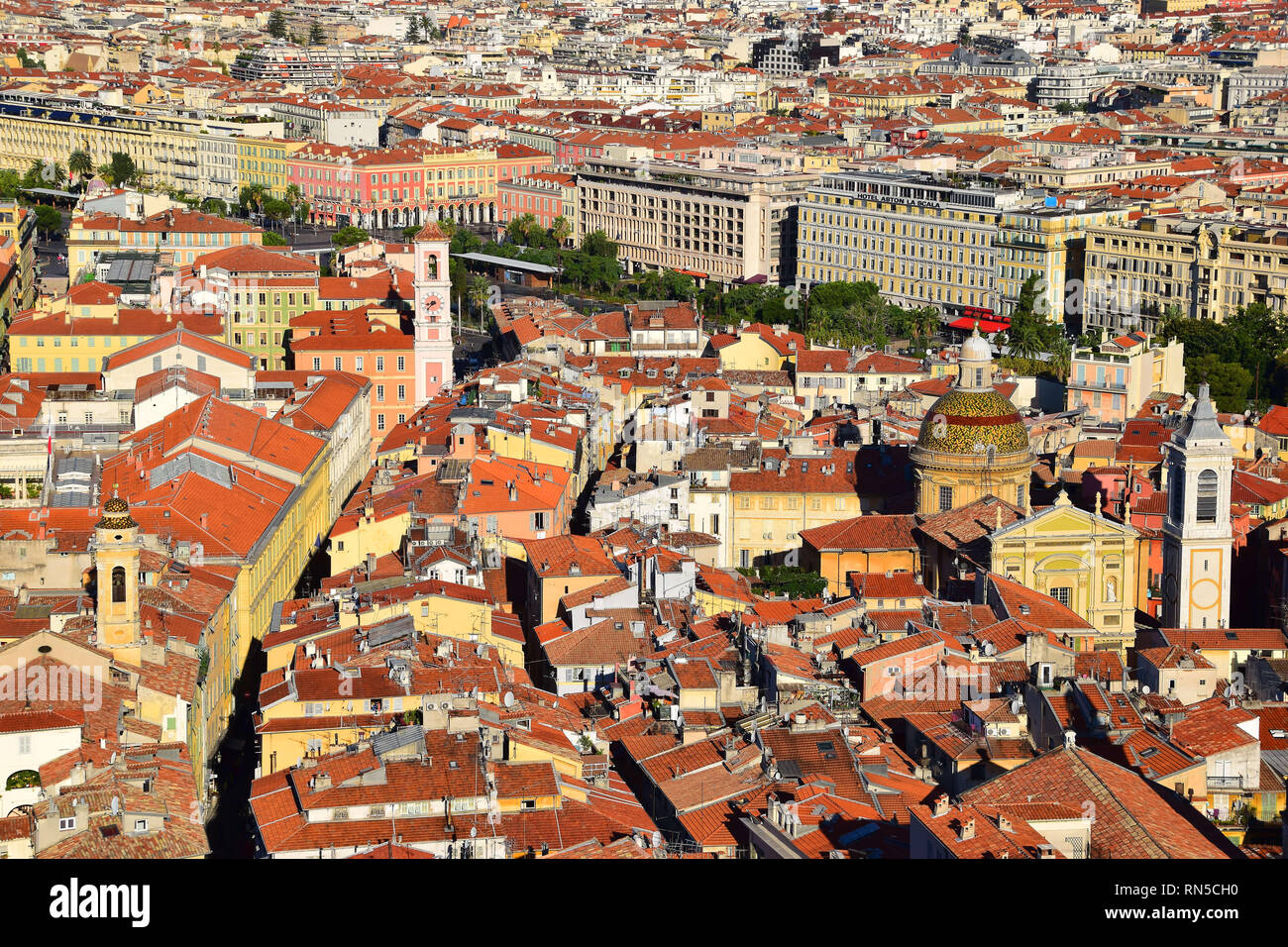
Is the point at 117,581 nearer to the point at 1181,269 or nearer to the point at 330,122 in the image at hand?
the point at 1181,269

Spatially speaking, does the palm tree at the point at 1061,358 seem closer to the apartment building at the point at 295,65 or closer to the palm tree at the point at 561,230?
the palm tree at the point at 561,230

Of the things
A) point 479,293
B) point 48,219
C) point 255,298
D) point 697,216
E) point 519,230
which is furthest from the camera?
point 519,230

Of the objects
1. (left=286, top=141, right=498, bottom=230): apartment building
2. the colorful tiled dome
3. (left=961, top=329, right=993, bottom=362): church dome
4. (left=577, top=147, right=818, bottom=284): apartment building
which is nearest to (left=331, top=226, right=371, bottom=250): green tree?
(left=577, top=147, right=818, bottom=284): apartment building

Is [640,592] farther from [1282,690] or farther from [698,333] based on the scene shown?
[698,333]

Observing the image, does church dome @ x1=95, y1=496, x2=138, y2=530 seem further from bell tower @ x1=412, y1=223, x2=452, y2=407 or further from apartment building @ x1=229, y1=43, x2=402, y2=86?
apartment building @ x1=229, y1=43, x2=402, y2=86

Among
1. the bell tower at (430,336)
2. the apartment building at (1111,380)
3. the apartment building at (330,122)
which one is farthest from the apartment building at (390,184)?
the apartment building at (1111,380)

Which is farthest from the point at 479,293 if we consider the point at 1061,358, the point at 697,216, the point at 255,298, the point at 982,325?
the point at 1061,358

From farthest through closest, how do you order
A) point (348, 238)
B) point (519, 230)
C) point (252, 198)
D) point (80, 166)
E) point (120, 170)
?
1. point (80, 166)
2. point (120, 170)
3. point (252, 198)
4. point (519, 230)
5. point (348, 238)
